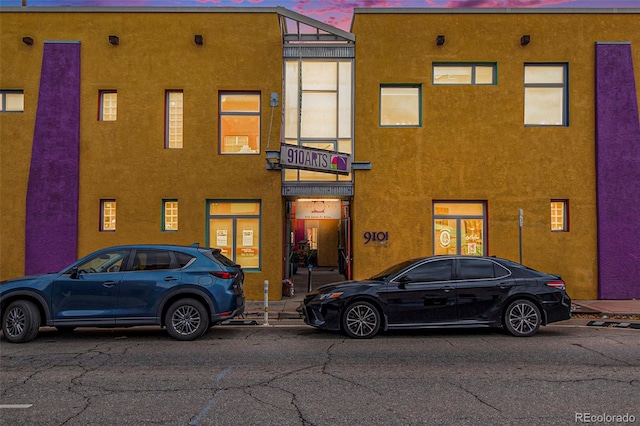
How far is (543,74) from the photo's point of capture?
14.5 metres

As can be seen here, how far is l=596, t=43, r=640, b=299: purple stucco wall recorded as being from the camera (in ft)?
45.3

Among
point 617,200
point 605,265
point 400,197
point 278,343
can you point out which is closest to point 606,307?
point 605,265

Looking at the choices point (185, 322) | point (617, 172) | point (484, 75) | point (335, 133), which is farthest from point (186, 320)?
point (617, 172)

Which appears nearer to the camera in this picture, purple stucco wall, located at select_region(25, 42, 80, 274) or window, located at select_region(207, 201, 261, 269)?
purple stucco wall, located at select_region(25, 42, 80, 274)

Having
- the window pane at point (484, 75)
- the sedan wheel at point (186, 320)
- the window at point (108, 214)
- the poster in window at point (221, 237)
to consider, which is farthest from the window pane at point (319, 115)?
the sedan wheel at point (186, 320)

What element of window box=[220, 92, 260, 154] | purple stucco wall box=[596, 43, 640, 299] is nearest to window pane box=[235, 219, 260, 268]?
window box=[220, 92, 260, 154]

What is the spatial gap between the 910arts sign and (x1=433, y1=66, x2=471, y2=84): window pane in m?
3.82

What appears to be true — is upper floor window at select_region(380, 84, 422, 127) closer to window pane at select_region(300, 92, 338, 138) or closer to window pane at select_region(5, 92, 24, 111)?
window pane at select_region(300, 92, 338, 138)

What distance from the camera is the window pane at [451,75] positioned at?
1445 centimetres

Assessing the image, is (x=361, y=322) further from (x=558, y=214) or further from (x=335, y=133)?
(x=558, y=214)

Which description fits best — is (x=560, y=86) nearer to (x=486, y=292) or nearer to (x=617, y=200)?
(x=617, y=200)

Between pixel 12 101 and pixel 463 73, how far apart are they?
→ 13512 mm

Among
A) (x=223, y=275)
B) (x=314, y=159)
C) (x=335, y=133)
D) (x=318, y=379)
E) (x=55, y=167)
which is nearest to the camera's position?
(x=318, y=379)

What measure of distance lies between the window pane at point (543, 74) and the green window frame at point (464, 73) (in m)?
1.06
